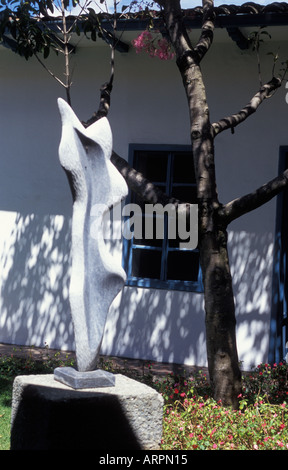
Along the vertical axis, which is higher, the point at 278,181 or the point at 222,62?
the point at 222,62

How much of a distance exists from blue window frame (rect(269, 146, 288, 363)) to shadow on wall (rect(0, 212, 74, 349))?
8.28ft

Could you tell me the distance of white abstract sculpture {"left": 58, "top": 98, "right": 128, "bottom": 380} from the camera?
4.07 m

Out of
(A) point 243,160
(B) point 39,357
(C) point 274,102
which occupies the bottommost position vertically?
(B) point 39,357

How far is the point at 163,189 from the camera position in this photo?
8305 millimetres

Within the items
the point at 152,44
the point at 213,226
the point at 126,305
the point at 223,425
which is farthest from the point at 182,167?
the point at 223,425

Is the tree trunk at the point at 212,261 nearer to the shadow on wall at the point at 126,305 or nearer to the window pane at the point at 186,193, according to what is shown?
the shadow on wall at the point at 126,305

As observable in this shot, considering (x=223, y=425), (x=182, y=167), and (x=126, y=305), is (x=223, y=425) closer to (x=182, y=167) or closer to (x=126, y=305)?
(x=126, y=305)

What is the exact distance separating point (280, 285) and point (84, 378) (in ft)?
13.7

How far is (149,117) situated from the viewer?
27.3 feet

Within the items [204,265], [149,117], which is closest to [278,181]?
[204,265]

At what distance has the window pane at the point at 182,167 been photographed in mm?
8240

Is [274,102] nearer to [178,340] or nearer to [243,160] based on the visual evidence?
[243,160]

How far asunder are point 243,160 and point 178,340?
7.37 ft
